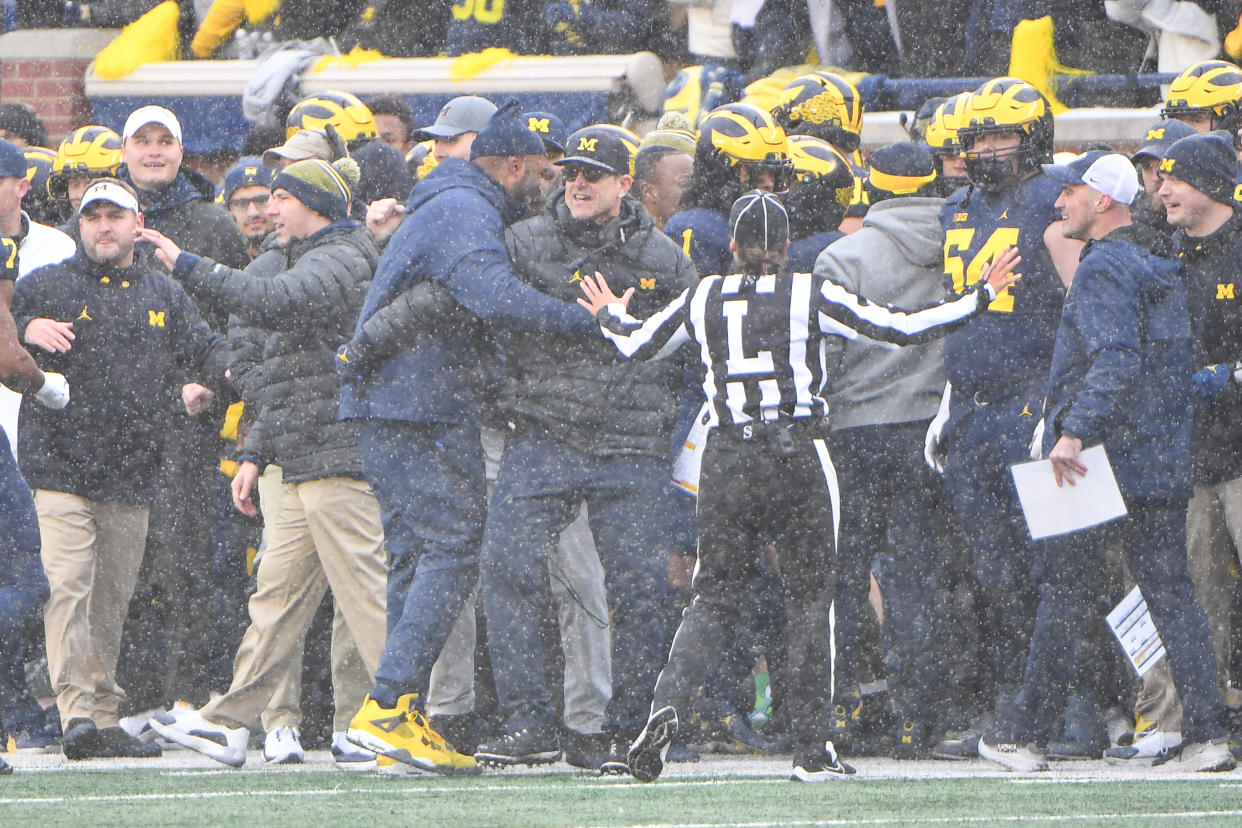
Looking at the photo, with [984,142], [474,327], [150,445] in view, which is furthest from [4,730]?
[984,142]

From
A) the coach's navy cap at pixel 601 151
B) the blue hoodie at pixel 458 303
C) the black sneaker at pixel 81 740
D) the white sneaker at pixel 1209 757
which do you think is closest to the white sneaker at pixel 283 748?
the black sneaker at pixel 81 740

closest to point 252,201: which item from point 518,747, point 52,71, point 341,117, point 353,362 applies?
point 341,117

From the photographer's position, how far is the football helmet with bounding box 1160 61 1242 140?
358 inches

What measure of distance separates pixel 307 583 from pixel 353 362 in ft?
3.27

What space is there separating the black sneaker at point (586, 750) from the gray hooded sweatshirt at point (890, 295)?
1417mm

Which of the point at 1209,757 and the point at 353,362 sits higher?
the point at 353,362

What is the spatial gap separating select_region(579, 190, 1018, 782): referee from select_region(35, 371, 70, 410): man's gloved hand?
85.1 inches

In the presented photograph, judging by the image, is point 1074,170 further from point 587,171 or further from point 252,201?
point 252,201

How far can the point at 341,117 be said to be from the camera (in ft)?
33.3

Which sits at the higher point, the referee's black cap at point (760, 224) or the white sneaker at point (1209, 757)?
the referee's black cap at point (760, 224)

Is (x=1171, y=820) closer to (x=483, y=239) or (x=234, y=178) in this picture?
(x=483, y=239)

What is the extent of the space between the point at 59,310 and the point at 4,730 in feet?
5.15

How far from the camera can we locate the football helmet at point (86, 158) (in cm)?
977

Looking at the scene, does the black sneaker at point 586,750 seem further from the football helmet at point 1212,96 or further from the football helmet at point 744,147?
the football helmet at point 1212,96
